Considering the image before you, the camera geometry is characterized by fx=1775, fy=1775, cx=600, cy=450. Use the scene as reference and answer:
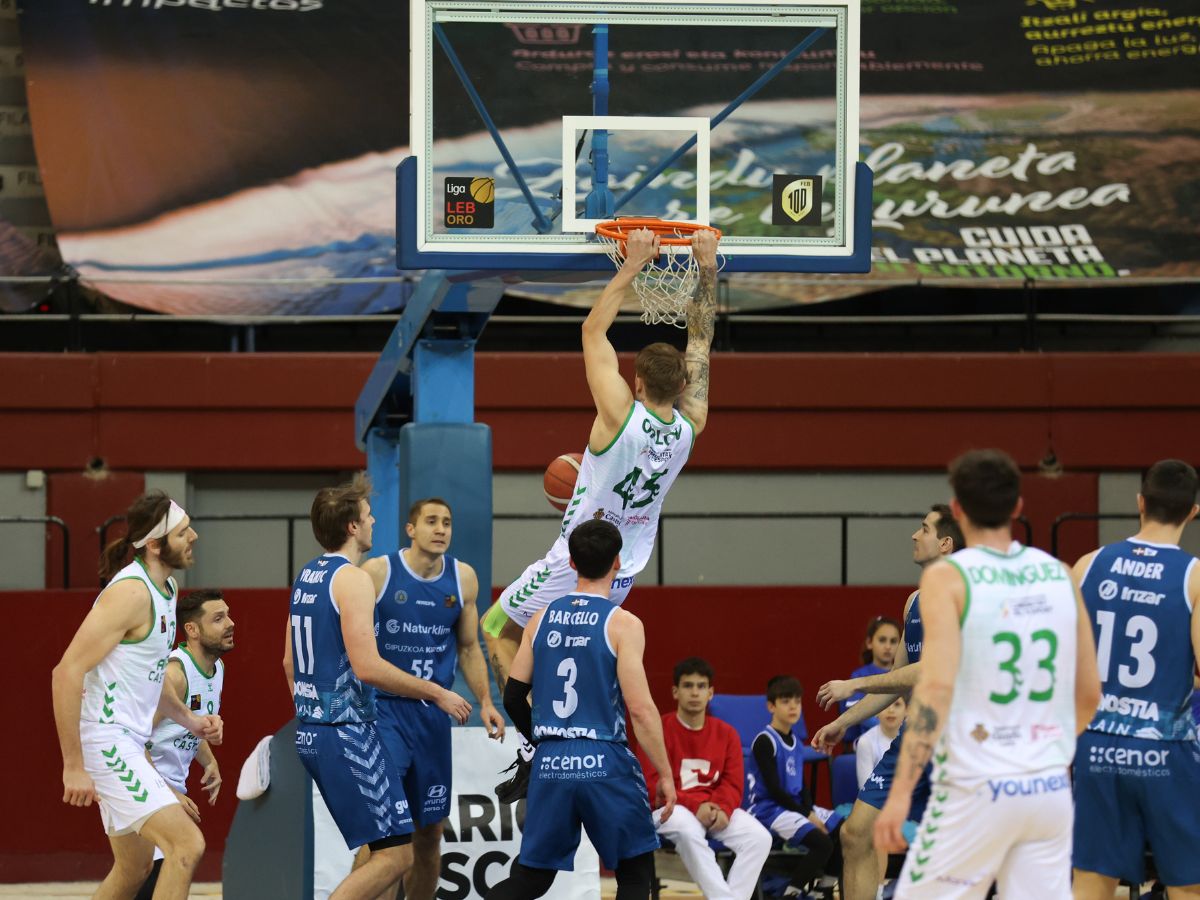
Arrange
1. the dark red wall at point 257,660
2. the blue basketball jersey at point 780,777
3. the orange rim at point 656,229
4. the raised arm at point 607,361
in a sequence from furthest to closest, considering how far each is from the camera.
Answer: the dark red wall at point 257,660, the blue basketball jersey at point 780,777, the orange rim at point 656,229, the raised arm at point 607,361

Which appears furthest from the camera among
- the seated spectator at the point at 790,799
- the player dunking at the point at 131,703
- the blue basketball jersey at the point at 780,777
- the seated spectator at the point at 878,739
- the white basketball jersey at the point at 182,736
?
the seated spectator at the point at 878,739

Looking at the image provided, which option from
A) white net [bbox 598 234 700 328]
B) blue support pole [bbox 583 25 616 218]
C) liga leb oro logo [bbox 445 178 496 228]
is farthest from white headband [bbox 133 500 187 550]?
blue support pole [bbox 583 25 616 218]

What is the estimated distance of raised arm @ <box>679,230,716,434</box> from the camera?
7785 mm

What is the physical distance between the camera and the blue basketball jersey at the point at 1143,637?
6879 millimetres

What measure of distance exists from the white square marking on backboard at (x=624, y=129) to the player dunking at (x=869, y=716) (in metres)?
1.83

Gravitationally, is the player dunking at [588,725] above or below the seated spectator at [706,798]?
above

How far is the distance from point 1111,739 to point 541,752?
2.25m

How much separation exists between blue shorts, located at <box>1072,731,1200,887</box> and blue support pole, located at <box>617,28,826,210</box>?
125 inches

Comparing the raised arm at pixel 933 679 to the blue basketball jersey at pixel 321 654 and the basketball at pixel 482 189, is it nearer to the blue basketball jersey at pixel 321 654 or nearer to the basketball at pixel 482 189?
the blue basketball jersey at pixel 321 654

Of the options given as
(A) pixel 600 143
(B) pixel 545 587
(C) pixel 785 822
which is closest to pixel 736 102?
(A) pixel 600 143

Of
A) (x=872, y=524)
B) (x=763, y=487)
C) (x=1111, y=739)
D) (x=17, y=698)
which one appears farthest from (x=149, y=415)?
(x=1111, y=739)

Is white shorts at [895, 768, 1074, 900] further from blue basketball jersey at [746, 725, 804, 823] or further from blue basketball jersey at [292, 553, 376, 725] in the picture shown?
blue basketball jersey at [746, 725, 804, 823]

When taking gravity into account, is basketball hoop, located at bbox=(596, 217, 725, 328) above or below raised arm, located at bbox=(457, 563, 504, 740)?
above

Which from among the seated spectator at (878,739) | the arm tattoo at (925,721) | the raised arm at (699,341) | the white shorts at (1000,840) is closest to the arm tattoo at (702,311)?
the raised arm at (699,341)
